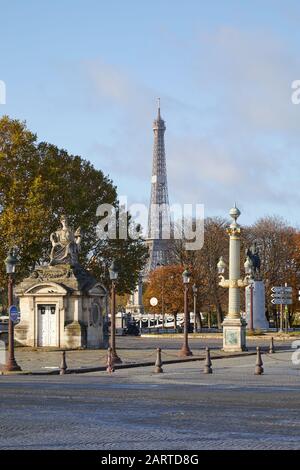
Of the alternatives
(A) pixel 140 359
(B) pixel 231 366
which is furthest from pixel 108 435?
(A) pixel 140 359

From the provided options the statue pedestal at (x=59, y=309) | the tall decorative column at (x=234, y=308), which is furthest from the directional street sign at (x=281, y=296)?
the tall decorative column at (x=234, y=308)

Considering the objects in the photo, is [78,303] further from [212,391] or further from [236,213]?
[212,391]

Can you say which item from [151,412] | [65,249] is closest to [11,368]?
[151,412]

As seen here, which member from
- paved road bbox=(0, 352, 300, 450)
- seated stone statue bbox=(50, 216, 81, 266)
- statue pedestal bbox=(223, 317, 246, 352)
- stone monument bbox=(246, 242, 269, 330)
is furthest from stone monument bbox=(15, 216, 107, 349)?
stone monument bbox=(246, 242, 269, 330)

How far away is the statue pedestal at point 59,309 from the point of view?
51.5 metres

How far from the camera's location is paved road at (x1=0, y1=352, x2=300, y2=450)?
14.4 m

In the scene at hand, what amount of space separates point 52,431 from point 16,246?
4644cm

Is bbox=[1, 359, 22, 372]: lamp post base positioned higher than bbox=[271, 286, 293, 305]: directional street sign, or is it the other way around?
bbox=[271, 286, 293, 305]: directional street sign

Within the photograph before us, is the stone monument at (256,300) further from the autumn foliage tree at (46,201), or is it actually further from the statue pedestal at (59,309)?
the statue pedestal at (59,309)

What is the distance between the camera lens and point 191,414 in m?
18.5

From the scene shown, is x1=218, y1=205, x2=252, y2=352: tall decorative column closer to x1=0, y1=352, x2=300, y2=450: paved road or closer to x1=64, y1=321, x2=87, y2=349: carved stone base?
x1=64, y1=321, x2=87, y2=349: carved stone base

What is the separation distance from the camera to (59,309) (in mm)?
51625

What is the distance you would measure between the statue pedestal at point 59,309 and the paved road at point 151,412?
1985 centimetres

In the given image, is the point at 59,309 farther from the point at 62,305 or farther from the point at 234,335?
the point at 234,335
